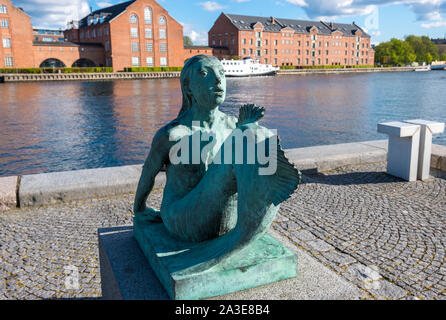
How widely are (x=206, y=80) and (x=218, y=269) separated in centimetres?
103

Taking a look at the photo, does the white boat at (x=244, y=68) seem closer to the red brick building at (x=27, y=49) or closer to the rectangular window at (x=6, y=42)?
the red brick building at (x=27, y=49)

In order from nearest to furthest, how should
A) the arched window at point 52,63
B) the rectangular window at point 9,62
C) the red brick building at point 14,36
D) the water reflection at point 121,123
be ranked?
the water reflection at point 121,123 < the red brick building at point 14,36 < the rectangular window at point 9,62 < the arched window at point 52,63

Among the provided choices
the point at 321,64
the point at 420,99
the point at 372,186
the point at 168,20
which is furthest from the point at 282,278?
the point at 321,64

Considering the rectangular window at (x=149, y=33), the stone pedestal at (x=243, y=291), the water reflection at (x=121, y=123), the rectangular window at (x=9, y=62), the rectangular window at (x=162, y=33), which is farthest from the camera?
the rectangular window at (x=162, y=33)

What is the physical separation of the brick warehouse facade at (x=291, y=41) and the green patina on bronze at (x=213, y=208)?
70194 millimetres

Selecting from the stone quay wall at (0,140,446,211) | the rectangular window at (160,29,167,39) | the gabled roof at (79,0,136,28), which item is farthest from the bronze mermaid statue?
the rectangular window at (160,29,167,39)

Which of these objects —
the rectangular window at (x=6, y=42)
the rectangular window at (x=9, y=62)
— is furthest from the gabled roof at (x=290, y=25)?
the rectangular window at (x=9, y=62)

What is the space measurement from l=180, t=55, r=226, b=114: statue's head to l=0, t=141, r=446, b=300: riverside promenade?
3.54 ft

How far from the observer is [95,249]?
14.2 feet

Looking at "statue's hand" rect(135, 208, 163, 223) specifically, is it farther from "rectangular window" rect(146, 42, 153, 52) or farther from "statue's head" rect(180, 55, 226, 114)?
"rectangular window" rect(146, 42, 153, 52)

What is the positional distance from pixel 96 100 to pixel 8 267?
86.9 ft

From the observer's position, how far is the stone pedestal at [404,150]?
695cm

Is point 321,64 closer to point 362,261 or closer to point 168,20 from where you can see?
point 168,20

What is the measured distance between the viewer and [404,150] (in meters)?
7.12
